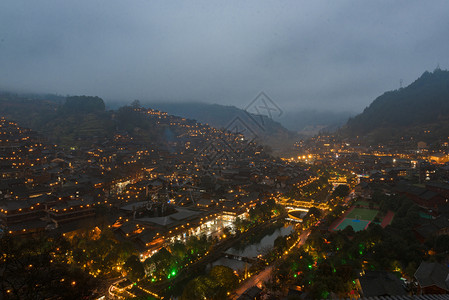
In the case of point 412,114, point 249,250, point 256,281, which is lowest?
point 249,250

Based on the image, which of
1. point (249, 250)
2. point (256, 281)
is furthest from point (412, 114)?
point (256, 281)

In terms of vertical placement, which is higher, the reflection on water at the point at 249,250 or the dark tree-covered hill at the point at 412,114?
the dark tree-covered hill at the point at 412,114

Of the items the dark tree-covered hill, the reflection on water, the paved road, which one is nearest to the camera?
the paved road

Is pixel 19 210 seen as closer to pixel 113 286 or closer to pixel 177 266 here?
pixel 113 286

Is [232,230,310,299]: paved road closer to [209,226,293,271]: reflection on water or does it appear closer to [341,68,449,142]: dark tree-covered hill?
[209,226,293,271]: reflection on water

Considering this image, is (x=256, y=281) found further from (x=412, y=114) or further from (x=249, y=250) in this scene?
(x=412, y=114)

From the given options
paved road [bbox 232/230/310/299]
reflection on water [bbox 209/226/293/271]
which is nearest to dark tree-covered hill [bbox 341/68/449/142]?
reflection on water [bbox 209/226/293/271]

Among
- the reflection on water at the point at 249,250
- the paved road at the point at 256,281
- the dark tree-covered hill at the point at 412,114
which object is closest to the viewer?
the paved road at the point at 256,281

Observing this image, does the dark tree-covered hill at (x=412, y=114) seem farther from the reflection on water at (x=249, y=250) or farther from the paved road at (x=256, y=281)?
the paved road at (x=256, y=281)

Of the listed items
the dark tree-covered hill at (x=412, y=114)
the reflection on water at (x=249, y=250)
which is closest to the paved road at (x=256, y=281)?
the reflection on water at (x=249, y=250)

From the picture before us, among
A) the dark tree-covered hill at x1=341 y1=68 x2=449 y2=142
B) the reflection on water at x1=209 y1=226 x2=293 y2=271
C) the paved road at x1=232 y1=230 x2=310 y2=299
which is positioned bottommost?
the reflection on water at x1=209 y1=226 x2=293 y2=271

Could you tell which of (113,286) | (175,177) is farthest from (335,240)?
(175,177)
